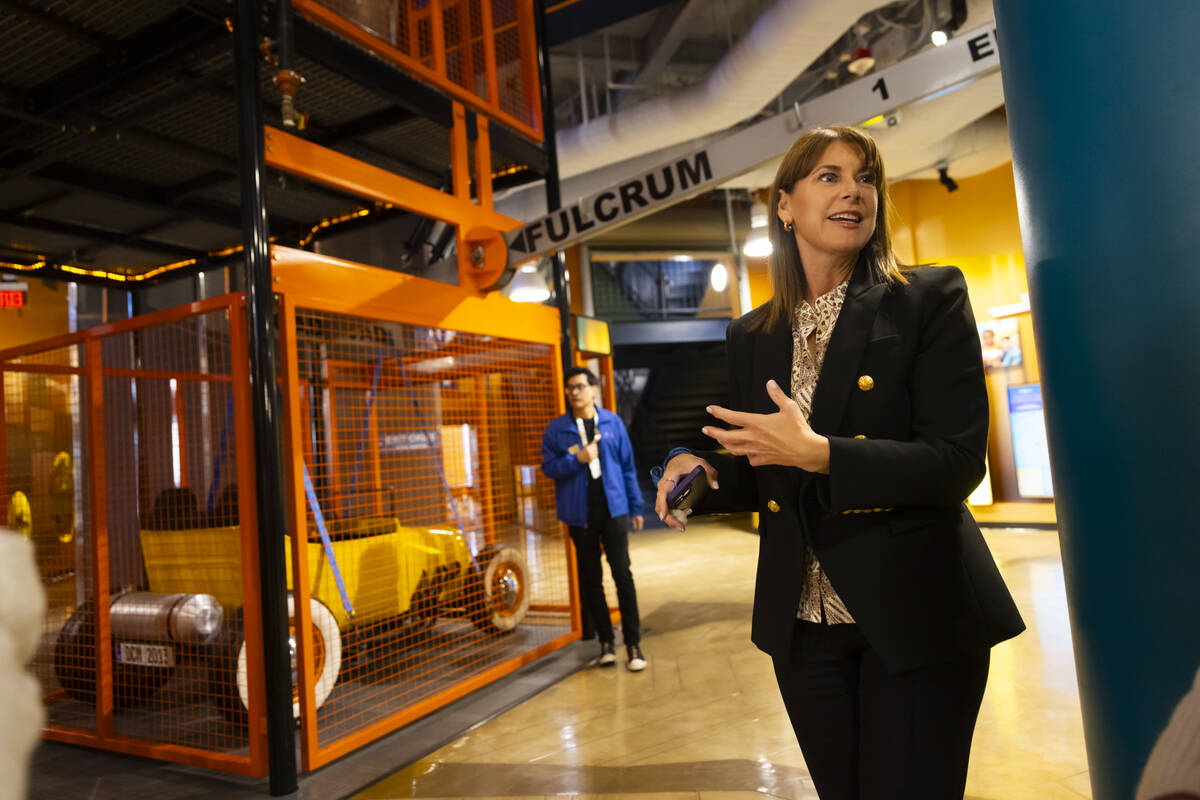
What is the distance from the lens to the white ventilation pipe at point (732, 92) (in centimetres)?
600

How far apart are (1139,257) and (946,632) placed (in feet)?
1.99

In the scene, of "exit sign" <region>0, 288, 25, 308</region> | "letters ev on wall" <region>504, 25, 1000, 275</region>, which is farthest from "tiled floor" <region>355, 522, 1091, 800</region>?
"exit sign" <region>0, 288, 25, 308</region>

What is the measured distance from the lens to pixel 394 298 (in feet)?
13.3

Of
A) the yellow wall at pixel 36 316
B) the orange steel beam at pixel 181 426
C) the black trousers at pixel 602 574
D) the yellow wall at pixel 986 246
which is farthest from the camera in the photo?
the yellow wall at pixel 986 246

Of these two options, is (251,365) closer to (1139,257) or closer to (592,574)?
(592,574)

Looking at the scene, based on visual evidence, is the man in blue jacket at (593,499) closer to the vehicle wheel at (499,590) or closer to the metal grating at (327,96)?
the vehicle wheel at (499,590)

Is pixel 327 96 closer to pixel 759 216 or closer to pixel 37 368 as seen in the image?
pixel 37 368

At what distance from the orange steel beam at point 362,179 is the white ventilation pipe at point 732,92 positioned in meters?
3.06

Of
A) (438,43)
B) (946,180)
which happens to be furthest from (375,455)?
(946,180)

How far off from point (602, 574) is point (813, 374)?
3.69 m

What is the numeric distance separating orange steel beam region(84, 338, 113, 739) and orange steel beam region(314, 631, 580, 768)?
1302 mm

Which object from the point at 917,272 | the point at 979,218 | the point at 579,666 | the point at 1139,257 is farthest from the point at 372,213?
the point at 979,218

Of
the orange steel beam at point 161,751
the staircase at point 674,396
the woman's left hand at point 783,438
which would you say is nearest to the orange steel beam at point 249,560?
the orange steel beam at point 161,751

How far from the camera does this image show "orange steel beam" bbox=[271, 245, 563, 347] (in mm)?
3541
